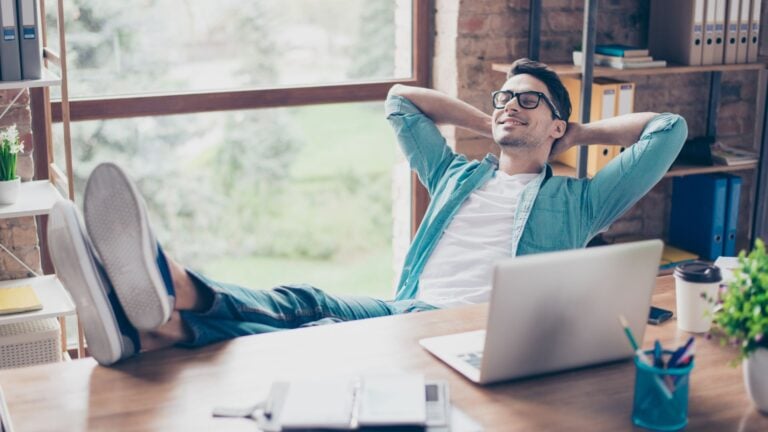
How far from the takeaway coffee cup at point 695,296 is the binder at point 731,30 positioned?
1.91 meters

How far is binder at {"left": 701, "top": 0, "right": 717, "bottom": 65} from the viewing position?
3.60m

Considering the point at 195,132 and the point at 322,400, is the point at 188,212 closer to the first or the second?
the point at 195,132

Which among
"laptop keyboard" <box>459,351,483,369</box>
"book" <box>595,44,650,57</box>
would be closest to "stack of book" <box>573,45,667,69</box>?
"book" <box>595,44,650,57</box>

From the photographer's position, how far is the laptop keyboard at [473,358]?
1.79 m

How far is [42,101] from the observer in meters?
3.22

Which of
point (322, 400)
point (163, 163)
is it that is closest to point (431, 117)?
point (163, 163)

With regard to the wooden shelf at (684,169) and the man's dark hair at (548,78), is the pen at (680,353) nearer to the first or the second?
the man's dark hair at (548,78)

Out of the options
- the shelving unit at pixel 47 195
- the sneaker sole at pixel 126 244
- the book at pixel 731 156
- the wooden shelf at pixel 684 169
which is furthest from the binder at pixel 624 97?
the sneaker sole at pixel 126 244

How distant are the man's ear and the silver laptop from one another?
1.17 m

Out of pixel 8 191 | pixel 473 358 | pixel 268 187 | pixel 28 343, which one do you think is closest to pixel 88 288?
pixel 473 358

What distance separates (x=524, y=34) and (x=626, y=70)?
42cm

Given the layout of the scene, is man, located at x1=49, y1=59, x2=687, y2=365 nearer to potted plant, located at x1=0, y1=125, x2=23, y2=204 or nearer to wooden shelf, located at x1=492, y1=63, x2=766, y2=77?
wooden shelf, located at x1=492, y1=63, x2=766, y2=77

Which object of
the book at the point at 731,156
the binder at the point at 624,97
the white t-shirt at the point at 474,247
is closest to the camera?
the white t-shirt at the point at 474,247

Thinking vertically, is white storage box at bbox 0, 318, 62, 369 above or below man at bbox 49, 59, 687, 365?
below
